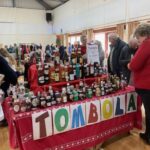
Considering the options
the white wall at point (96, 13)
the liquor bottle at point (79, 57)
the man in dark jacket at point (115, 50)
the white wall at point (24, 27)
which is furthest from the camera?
the white wall at point (24, 27)

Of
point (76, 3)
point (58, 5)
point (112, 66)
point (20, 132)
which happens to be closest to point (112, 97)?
point (20, 132)

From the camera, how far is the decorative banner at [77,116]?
2115mm

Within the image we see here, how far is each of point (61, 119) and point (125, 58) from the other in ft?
5.96

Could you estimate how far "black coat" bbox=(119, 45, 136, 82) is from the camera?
10.8 ft

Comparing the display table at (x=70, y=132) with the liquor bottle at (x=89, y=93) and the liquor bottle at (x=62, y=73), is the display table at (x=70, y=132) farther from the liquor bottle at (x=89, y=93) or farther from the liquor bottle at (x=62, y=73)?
the liquor bottle at (x=62, y=73)

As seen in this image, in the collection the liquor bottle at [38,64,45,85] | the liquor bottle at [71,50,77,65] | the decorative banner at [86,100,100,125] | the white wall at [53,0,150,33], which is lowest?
the decorative banner at [86,100,100,125]

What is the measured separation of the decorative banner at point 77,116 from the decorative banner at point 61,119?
0.20 feet

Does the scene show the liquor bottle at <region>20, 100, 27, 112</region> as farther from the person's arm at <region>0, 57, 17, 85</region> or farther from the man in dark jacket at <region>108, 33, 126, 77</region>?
the man in dark jacket at <region>108, 33, 126, 77</region>

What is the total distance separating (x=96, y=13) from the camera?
6.86 m

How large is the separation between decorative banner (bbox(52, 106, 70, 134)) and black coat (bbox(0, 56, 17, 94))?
2.35 ft

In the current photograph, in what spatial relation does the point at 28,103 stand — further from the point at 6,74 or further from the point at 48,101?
the point at 6,74

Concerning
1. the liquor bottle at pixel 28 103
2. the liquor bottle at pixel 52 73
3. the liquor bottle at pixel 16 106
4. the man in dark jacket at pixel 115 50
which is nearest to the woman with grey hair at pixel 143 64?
the liquor bottle at pixel 52 73

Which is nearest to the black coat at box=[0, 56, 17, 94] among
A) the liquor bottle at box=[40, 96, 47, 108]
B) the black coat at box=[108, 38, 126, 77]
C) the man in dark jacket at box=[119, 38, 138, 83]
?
the liquor bottle at box=[40, 96, 47, 108]

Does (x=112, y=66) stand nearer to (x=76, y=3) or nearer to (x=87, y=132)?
(x=87, y=132)
